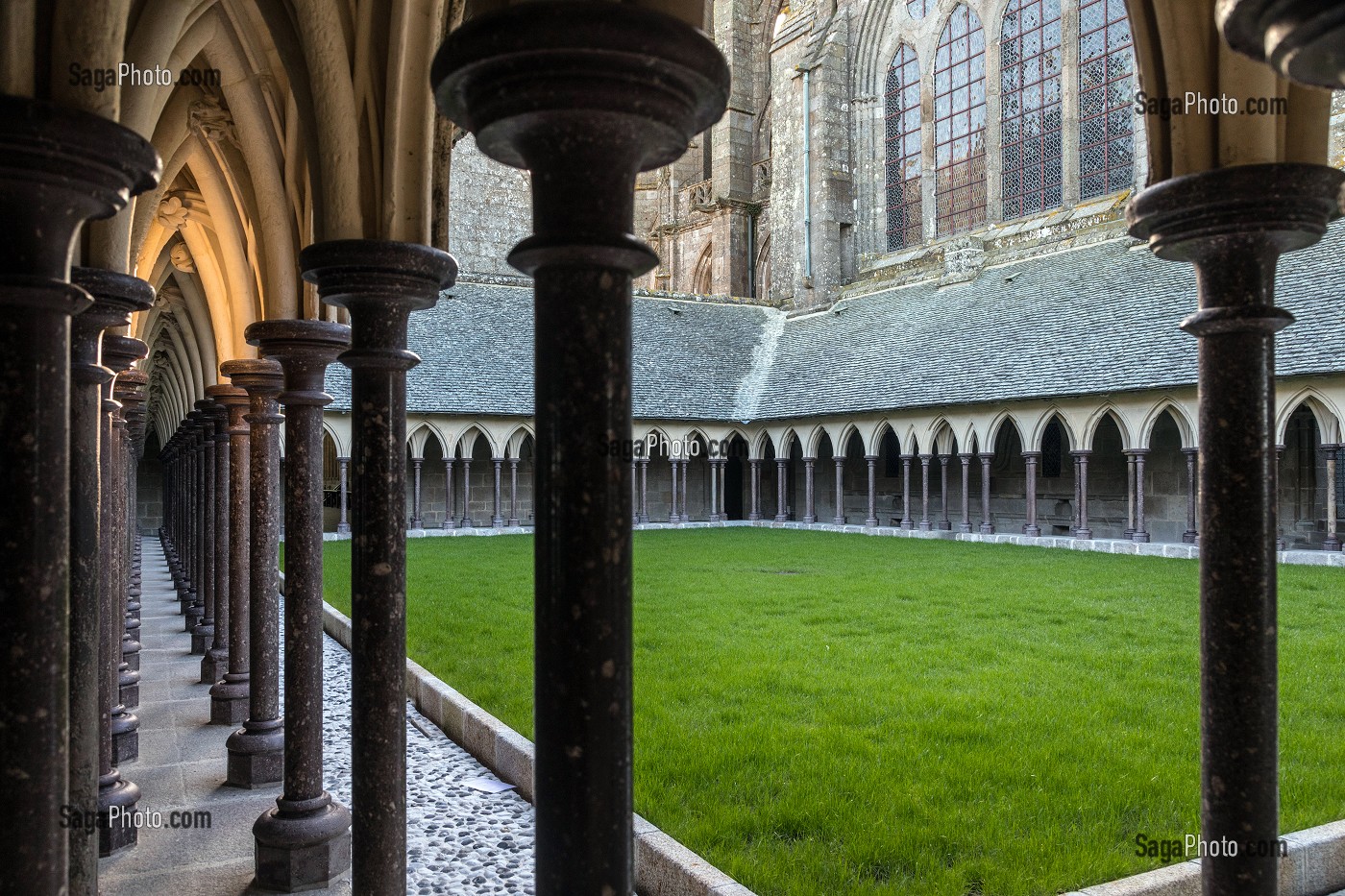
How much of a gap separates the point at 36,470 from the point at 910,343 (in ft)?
77.3

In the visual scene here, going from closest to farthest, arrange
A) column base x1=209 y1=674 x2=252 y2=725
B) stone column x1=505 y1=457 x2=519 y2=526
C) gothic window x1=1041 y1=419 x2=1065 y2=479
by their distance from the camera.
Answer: column base x1=209 y1=674 x2=252 y2=725
gothic window x1=1041 y1=419 x2=1065 y2=479
stone column x1=505 y1=457 x2=519 y2=526

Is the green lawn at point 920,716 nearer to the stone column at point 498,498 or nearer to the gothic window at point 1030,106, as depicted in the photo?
the stone column at point 498,498

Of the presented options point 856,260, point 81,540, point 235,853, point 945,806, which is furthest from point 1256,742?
point 856,260

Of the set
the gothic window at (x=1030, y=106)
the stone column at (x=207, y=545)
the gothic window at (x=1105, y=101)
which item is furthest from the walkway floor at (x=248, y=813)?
the gothic window at (x=1030, y=106)

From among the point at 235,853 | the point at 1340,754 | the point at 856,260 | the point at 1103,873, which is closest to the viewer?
the point at 1103,873

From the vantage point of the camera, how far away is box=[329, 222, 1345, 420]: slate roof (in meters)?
18.2

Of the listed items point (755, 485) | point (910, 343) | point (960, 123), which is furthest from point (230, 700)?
point (960, 123)

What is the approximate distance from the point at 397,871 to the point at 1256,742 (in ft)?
8.89

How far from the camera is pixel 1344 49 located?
1.46 meters

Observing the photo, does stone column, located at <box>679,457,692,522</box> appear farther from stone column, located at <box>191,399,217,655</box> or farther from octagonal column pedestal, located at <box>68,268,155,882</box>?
octagonal column pedestal, located at <box>68,268,155,882</box>

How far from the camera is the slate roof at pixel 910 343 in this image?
18188 mm

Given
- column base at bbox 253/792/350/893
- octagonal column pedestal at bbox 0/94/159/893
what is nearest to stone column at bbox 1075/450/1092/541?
column base at bbox 253/792/350/893

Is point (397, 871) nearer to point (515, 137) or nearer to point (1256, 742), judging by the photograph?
point (515, 137)

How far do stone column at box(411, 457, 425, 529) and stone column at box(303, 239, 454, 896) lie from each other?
21.1m
